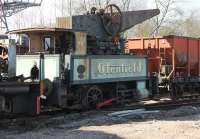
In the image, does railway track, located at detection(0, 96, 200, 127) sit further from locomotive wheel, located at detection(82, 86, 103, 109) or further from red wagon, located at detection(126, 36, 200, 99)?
red wagon, located at detection(126, 36, 200, 99)

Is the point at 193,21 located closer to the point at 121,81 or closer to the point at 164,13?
the point at 164,13

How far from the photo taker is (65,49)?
→ 1664 centimetres

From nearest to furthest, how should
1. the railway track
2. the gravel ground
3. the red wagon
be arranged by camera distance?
the gravel ground, the railway track, the red wagon

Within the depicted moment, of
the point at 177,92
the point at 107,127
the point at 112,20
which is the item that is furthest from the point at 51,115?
the point at 177,92

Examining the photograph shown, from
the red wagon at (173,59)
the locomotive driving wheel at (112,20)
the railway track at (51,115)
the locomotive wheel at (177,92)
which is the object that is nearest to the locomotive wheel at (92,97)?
the railway track at (51,115)

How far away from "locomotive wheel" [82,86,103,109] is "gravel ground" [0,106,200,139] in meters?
0.82

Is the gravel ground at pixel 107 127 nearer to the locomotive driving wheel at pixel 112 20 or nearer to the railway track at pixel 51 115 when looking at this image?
the railway track at pixel 51 115

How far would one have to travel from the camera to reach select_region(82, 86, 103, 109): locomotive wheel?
55.4 feet

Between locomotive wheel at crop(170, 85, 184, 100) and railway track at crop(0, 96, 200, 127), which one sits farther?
locomotive wheel at crop(170, 85, 184, 100)

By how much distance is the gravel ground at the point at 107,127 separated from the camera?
1147cm

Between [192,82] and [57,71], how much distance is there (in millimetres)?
9452

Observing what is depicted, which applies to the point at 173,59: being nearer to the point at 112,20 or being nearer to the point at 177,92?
the point at 177,92

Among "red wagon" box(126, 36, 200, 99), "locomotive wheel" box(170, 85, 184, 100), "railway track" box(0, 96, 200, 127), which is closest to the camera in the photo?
"railway track" box(0, 96, 200, 127)

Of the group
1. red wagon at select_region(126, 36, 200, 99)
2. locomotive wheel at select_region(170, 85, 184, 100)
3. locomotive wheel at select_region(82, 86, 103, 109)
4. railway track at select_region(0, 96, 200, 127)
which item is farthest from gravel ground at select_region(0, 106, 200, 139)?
red wagon at select_region(126, 36, 200, 99)
